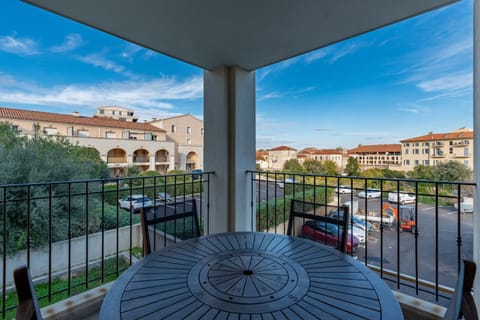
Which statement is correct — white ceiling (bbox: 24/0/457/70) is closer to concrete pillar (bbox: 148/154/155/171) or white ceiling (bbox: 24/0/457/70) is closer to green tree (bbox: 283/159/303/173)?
green tree (bbox: 283/159/303/173)

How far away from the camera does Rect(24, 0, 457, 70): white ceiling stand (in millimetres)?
1771

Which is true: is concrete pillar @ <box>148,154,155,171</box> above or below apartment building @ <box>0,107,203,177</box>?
below

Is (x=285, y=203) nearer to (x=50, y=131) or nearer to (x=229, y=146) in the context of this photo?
(x=229, y=146)

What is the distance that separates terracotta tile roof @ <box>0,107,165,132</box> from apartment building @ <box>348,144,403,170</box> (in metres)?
7.37

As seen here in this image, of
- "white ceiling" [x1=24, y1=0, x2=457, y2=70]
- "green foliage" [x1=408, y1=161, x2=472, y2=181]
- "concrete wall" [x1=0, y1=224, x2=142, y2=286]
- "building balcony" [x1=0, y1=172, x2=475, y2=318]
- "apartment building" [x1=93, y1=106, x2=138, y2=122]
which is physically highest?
"apartment building" [x1=93, y1=106, x2=138, y2=122]

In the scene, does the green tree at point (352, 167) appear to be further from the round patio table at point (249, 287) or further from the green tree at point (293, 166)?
the round patio table at point (249, 287)

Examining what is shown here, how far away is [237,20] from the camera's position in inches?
78.2

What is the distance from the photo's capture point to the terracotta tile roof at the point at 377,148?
120 inches

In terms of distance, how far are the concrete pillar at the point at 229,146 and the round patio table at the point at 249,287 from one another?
1.73m

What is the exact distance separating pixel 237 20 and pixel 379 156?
2567mm

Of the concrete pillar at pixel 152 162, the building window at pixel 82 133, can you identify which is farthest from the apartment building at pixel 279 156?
the building window at pixel 82 133

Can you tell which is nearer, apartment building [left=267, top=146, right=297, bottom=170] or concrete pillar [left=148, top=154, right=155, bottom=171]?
apartment building [left=267, top=146, right=297, bottom=170]

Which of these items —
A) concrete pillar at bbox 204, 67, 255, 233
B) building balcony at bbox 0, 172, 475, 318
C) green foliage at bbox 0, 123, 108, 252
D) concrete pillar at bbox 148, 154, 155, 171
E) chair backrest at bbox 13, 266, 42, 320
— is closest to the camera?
chair backrest at bbox 13, 266, 42, 320

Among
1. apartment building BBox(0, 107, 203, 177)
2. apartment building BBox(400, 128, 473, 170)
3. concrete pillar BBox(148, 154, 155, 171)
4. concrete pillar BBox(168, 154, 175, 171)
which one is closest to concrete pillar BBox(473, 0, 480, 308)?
apartment building BBox(400, 128, 473, 170)
